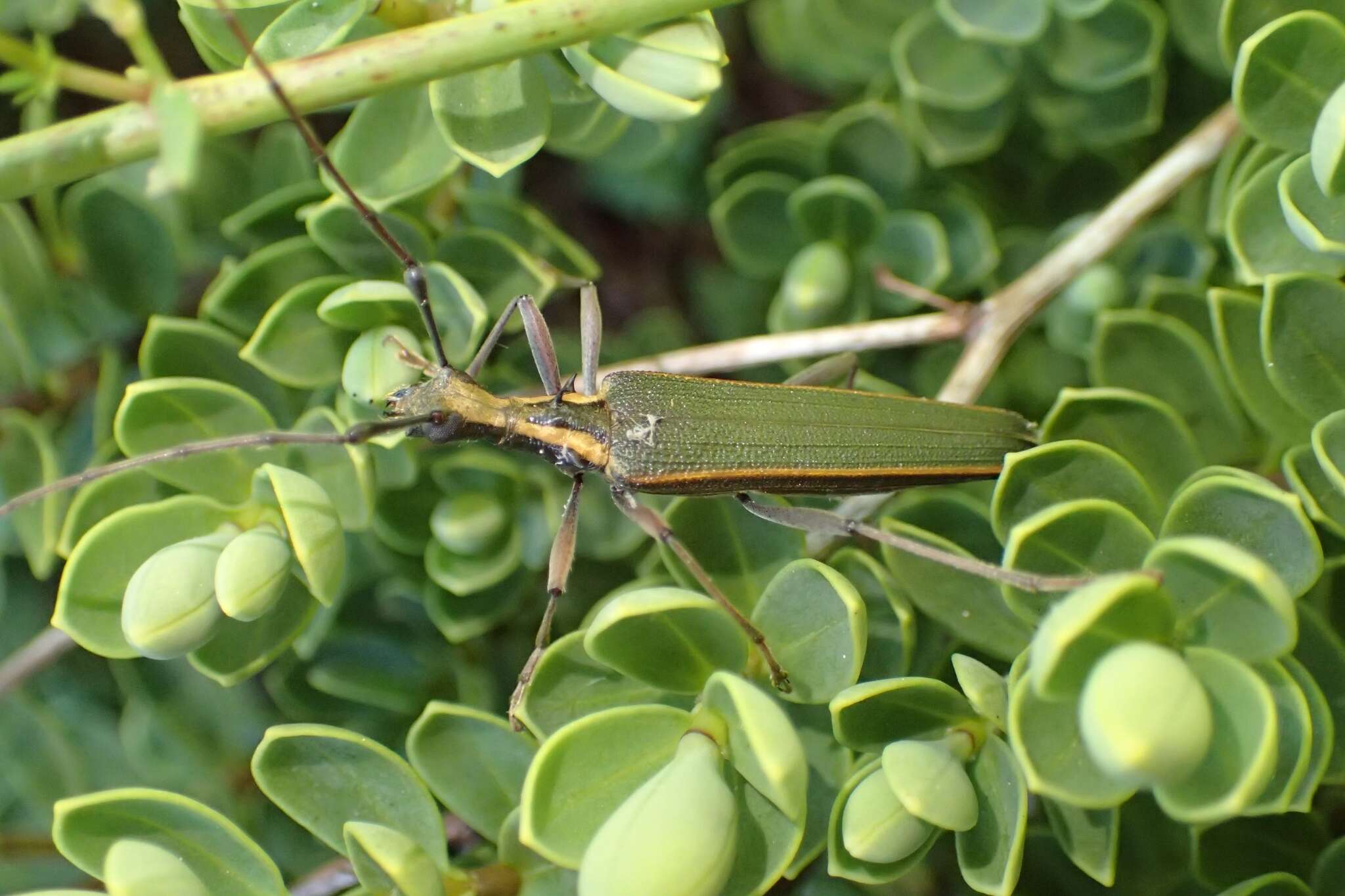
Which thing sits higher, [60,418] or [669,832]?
[60,418]

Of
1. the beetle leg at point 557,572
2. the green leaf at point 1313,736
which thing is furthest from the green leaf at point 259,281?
the green leaf at point 1313,736

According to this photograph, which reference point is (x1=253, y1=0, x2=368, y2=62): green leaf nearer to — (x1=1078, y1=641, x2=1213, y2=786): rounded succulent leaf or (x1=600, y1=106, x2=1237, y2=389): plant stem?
(x1=600, y1=106, x2=1237, y2=389): plant stem

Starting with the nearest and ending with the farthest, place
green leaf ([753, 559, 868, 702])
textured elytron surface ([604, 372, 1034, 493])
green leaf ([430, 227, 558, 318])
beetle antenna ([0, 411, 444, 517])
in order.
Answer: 1. green leaf ([753, 559, 868, 702])
2. beetle antenna ([0, 411, 444, 517])
3. green leaf ([430, 227, 558, 318])
4. textured elytron surface ([604, 372, 1034, 493])

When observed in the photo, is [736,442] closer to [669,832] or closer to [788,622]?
[788,622]

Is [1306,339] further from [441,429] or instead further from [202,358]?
[202,358]

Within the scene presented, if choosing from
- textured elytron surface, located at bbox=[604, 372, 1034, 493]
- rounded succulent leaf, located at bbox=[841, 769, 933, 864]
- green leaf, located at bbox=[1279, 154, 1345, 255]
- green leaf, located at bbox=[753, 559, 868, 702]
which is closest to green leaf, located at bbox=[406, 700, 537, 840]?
green leaf, located at bbox=[753, 559, 868, 702]

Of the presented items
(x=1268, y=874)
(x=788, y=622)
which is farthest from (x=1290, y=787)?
(x=788, y=622)

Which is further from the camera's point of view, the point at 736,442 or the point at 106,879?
the point at 736,442

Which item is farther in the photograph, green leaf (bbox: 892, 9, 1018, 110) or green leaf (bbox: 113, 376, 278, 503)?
green leaf (bbox: 892, 9, 1018, 110)
